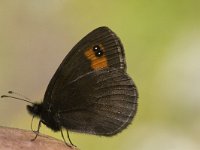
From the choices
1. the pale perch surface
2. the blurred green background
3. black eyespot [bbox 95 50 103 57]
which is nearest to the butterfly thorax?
the pale perch surface

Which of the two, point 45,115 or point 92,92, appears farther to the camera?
point 92,92

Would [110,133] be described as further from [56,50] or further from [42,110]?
[56,50]

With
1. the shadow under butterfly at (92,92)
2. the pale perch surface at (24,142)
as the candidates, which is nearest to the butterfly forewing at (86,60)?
the shadow under butterfly at (92,92)

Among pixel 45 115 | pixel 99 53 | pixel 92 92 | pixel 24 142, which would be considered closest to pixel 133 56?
pixel 92 92

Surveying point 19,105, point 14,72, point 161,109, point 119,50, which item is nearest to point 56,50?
point 14,72

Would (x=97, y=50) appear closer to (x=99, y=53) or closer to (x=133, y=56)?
(x=99, y=53)

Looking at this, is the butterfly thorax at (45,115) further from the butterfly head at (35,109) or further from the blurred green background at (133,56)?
the blurred green background at (133,56)
